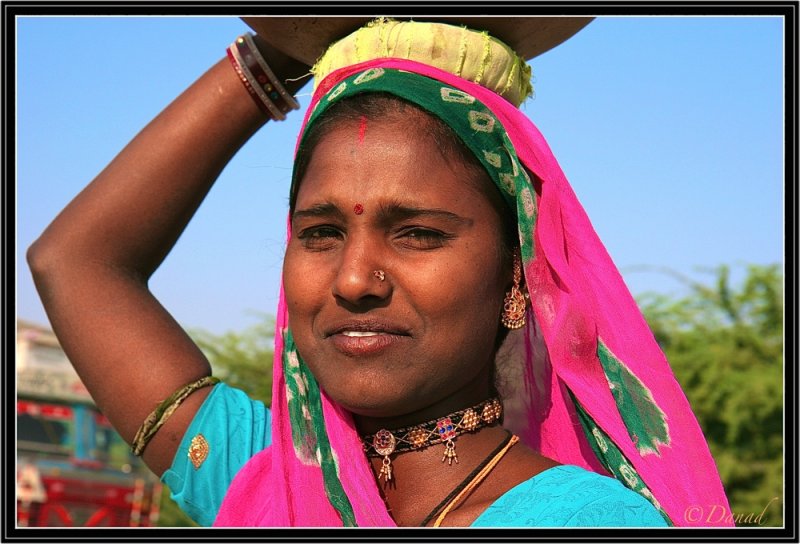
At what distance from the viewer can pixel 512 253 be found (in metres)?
2.54

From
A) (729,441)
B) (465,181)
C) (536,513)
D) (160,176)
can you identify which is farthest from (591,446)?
(729,441)

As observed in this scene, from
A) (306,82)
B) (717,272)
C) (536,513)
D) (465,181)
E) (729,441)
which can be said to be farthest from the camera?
(717,272)

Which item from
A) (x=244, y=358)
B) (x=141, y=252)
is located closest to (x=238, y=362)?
(x=244, y=358)

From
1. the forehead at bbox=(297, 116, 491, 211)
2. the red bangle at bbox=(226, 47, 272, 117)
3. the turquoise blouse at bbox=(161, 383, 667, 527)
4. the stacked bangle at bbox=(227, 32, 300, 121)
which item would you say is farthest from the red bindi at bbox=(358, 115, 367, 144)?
the turquoise blouse at bbox=(161, 383, 667, 527)

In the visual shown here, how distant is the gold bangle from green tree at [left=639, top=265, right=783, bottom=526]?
801 cm

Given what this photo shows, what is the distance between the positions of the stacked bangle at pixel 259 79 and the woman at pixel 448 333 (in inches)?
16.8

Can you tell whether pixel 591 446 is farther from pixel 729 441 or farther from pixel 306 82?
pixel 729 441

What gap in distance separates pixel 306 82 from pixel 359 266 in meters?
1.06

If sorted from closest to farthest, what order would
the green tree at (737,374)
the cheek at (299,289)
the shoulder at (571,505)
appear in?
1. the shoulder at (571,505)
2. the cheek at (299,289)
3. the green tree at (737,374)

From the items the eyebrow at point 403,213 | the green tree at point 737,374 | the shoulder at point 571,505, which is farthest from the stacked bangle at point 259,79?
the green tree at point 737,374

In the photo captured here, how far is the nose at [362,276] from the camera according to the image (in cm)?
229

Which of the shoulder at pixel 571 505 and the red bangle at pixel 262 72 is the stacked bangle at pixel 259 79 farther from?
the shoulder at pixel 571 505

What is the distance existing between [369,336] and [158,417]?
40.1 inches

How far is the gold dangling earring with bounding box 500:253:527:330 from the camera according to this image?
2520 millimetres
